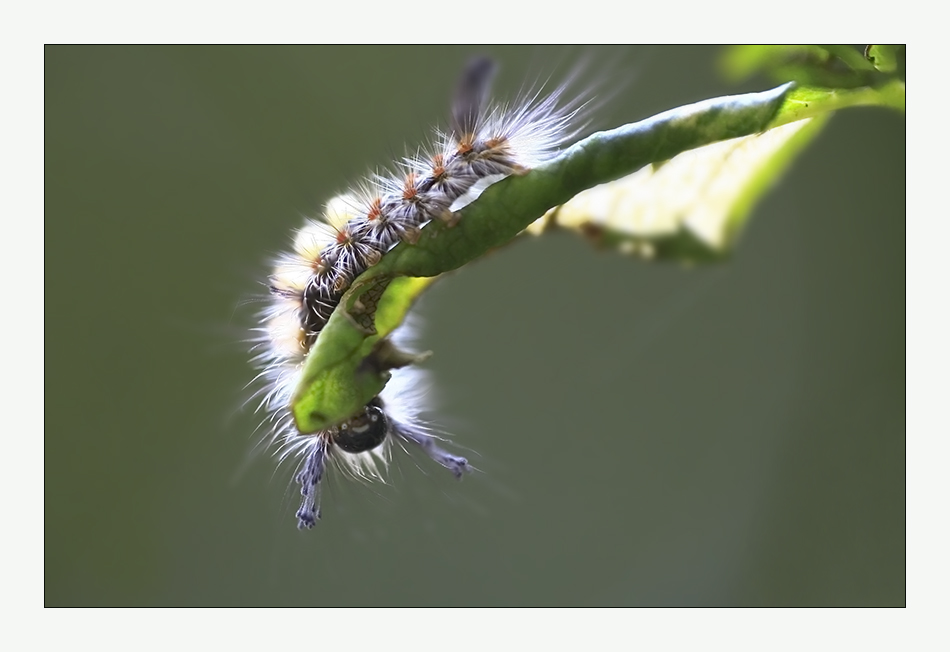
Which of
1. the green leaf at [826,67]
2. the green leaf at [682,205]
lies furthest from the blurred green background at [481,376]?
the green leaf at [826,67]

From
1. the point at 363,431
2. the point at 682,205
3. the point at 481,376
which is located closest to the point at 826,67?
the point at 682,205

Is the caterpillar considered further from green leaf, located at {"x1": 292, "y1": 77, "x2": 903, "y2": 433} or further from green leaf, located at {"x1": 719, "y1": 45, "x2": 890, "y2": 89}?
green leaf, located at {"x1": 719, "y1": 45, "x2": 890, "y2": 89}

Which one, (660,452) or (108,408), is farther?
(660,452)

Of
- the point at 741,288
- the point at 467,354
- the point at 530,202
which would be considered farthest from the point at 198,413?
the point at 530,202

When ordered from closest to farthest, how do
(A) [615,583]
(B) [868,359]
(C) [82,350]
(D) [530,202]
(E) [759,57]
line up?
(D) [530,202] → (E) [759,57] → (C) [82,350] → (A) [615,583] → (B) [868,359]

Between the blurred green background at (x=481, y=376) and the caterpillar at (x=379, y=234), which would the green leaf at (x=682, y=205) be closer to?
the caterpillar at (x=379, y=234)

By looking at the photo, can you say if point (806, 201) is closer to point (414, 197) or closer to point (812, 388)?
point (812, 388)
